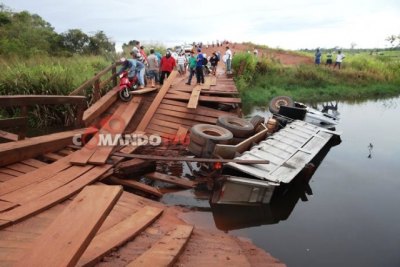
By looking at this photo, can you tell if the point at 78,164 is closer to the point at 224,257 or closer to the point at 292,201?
the point at 224,257

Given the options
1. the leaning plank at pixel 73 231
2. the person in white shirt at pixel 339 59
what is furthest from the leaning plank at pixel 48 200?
the person in white shirt at pixel 339 59

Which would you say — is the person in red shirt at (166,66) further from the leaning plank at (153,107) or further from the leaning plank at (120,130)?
the leaning plank at (120,130)

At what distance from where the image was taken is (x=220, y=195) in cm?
752

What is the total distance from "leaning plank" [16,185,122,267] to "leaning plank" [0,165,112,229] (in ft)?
7.93

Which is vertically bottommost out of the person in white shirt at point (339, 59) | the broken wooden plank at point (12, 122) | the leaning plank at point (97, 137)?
the leaning plank at point (97, 137)

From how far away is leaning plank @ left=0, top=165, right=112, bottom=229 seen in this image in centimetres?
408

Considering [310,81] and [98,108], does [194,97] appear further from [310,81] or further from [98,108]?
[310,81]

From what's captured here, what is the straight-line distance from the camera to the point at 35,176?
5781mm

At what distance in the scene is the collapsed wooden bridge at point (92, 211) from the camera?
1.96 m

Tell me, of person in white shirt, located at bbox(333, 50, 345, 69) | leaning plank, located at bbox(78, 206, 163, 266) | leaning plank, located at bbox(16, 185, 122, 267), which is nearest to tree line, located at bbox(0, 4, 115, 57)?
person in white shirt, located at bbox(333, 50, 345, 69)

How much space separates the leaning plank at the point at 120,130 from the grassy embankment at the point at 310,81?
1182cm

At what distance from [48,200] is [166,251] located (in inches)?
92.3

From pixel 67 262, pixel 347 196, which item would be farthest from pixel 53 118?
pixel 67 262

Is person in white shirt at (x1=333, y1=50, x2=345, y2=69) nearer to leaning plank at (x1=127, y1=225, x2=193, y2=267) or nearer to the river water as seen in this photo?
the river water
